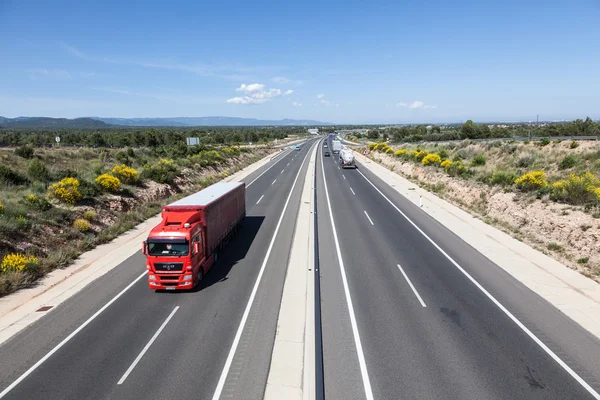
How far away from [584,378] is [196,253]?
12562mm

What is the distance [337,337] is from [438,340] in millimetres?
3024

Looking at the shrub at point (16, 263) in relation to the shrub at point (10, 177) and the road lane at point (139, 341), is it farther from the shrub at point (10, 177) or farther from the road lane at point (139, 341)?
the shrub at point (10, 177)

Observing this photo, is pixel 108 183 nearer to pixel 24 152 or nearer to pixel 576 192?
pixel 24 152

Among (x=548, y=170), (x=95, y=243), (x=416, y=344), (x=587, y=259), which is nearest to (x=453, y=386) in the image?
(x=416, y=344)

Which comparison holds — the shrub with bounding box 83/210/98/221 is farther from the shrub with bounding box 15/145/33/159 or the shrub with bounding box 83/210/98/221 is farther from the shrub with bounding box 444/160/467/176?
the shrub with bounding box 444/160/467/176

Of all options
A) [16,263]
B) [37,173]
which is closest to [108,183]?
[37,173]

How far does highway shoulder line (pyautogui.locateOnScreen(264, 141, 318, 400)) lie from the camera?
8.74 m

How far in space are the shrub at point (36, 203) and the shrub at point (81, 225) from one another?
2.00 m

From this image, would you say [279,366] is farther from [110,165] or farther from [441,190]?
[110,165]

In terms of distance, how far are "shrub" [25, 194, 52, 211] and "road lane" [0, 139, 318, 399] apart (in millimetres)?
8252

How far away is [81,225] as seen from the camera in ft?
69.1

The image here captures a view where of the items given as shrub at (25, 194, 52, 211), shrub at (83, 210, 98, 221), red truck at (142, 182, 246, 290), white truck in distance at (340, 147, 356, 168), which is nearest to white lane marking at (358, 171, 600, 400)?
red truck at (142, 182, 246, 290)

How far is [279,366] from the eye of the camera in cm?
959

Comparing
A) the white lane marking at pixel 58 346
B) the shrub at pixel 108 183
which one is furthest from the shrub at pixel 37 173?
the white lane marking at pixel 58 346
